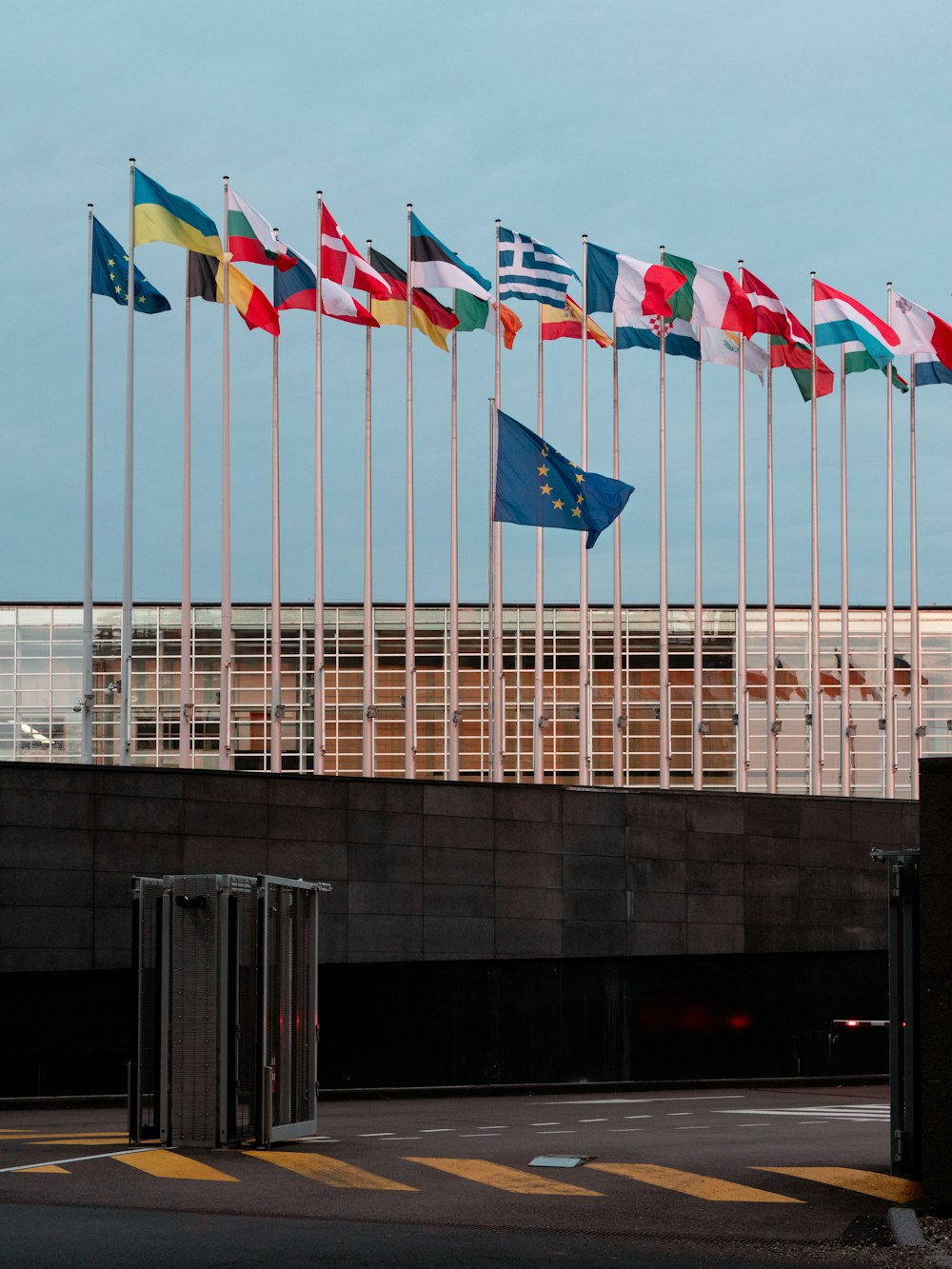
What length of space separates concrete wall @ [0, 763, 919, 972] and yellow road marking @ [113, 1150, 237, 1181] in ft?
32.9

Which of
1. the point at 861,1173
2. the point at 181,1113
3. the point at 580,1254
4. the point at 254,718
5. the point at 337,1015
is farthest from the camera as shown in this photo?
the point at 254,718

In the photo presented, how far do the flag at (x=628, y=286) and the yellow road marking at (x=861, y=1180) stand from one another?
73.8 feet

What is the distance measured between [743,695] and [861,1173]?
26010 mm

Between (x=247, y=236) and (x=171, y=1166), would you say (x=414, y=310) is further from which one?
(x=171, y=1166)

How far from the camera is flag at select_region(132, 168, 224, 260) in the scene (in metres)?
31.1

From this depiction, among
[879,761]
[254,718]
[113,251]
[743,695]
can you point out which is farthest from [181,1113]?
[879,761]

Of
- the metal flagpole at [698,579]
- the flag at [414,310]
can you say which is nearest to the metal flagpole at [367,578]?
the flag at [414,310]

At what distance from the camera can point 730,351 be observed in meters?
39.1

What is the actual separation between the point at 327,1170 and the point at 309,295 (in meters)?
20.5

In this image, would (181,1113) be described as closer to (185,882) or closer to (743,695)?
(185,882)

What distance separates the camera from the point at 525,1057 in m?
29.6

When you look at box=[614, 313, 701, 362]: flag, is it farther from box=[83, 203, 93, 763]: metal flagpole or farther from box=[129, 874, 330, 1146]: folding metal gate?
box=[129, 874, 330, 1146]: folding metal gate

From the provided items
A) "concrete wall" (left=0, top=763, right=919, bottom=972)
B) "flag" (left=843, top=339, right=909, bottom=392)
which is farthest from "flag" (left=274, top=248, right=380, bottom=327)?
"flag" (left=843, top=339, right=909, bottom=392)

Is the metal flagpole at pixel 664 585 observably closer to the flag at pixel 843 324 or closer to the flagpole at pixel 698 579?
the flagpole at pixel 698 579
